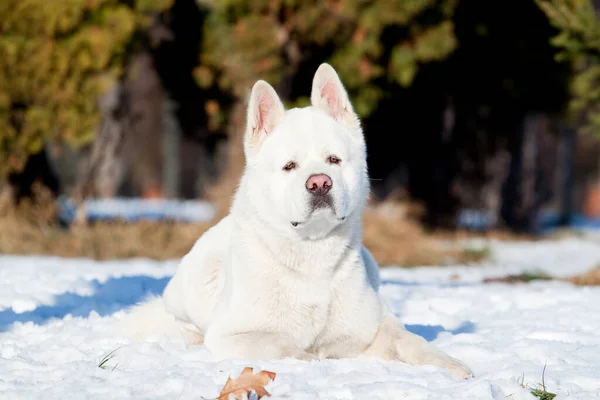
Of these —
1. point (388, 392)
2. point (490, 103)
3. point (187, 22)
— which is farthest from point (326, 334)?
point (490, 103)

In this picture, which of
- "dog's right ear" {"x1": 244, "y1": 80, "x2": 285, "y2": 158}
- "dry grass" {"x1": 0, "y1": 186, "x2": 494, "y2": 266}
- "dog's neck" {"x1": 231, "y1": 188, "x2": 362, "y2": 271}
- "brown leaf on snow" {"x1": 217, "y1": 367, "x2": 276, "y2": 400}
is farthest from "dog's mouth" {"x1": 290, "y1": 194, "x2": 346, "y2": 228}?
"dry grass" {"x1": 0, "y1": 186, "x2": 494, "y2": 266}

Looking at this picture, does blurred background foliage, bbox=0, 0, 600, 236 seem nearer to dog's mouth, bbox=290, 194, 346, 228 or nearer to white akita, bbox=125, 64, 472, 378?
white akita, bbox=125, 64, 472, 378

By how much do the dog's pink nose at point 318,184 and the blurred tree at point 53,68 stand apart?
A: 7613 mm

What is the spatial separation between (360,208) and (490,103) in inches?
428

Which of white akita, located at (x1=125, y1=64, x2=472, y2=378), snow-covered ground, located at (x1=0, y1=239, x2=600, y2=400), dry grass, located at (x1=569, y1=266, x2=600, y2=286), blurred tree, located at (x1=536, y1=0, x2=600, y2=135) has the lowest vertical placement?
dry grass, located at (x1=569, y1=266, x2=600, y2=286)

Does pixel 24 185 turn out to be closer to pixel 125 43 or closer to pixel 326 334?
pixel 125 43

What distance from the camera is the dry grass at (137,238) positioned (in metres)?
9.52

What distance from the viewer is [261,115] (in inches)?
167

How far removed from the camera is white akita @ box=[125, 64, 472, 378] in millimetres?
3867

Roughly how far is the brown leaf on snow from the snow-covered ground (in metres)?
0.06

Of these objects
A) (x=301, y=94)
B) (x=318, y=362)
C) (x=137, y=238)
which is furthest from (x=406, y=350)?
(x=301, y=94)

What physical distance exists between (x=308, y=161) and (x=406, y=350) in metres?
1.03

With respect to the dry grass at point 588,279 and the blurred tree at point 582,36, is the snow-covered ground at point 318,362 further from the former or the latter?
the blurred tree at point 582,36

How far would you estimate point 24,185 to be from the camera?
11.6m
